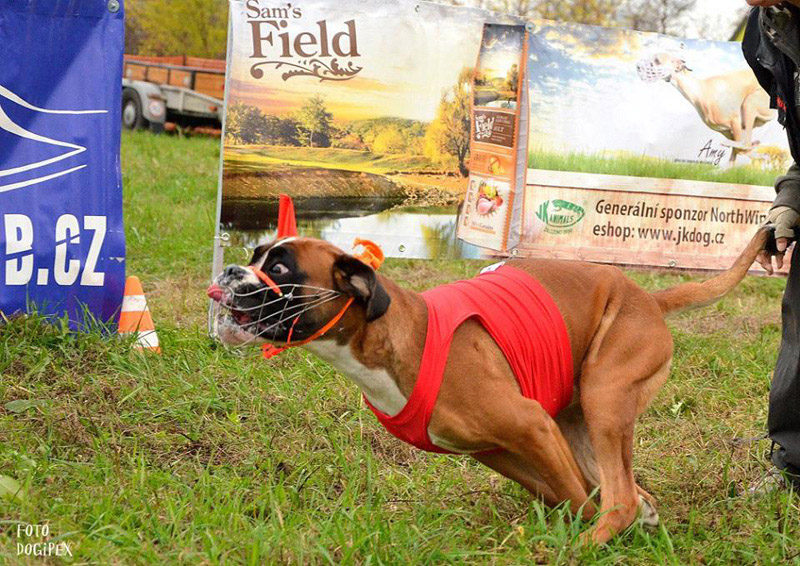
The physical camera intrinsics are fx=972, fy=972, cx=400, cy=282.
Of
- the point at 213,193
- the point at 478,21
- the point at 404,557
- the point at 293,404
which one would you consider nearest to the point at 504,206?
the point at 478,21

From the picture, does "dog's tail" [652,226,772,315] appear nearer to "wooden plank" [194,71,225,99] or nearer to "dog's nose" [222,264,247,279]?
"dog's nose" [222,264,247,279]

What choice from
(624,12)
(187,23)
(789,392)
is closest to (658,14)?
(624,12)

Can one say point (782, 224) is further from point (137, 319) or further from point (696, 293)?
point (137, 319)

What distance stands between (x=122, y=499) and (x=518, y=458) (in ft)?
4.46

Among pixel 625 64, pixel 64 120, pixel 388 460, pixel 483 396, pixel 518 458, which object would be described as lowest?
pixel 388 460

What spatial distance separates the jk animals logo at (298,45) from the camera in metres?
5.40

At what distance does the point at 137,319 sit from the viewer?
17.1 feet

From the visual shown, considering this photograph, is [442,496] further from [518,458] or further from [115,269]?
[115,269]

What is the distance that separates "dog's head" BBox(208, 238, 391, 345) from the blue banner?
2.26 m

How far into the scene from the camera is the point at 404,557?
287 centimetres

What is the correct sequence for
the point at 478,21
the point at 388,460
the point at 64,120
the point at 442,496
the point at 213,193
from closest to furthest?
the point at 442,496, the point at 388,460, the point at 64,120, the point at 478,21, the point at 213,193

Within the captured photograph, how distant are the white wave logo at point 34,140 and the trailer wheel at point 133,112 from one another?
1355cm

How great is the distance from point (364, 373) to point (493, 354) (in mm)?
436

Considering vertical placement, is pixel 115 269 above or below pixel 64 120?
below
